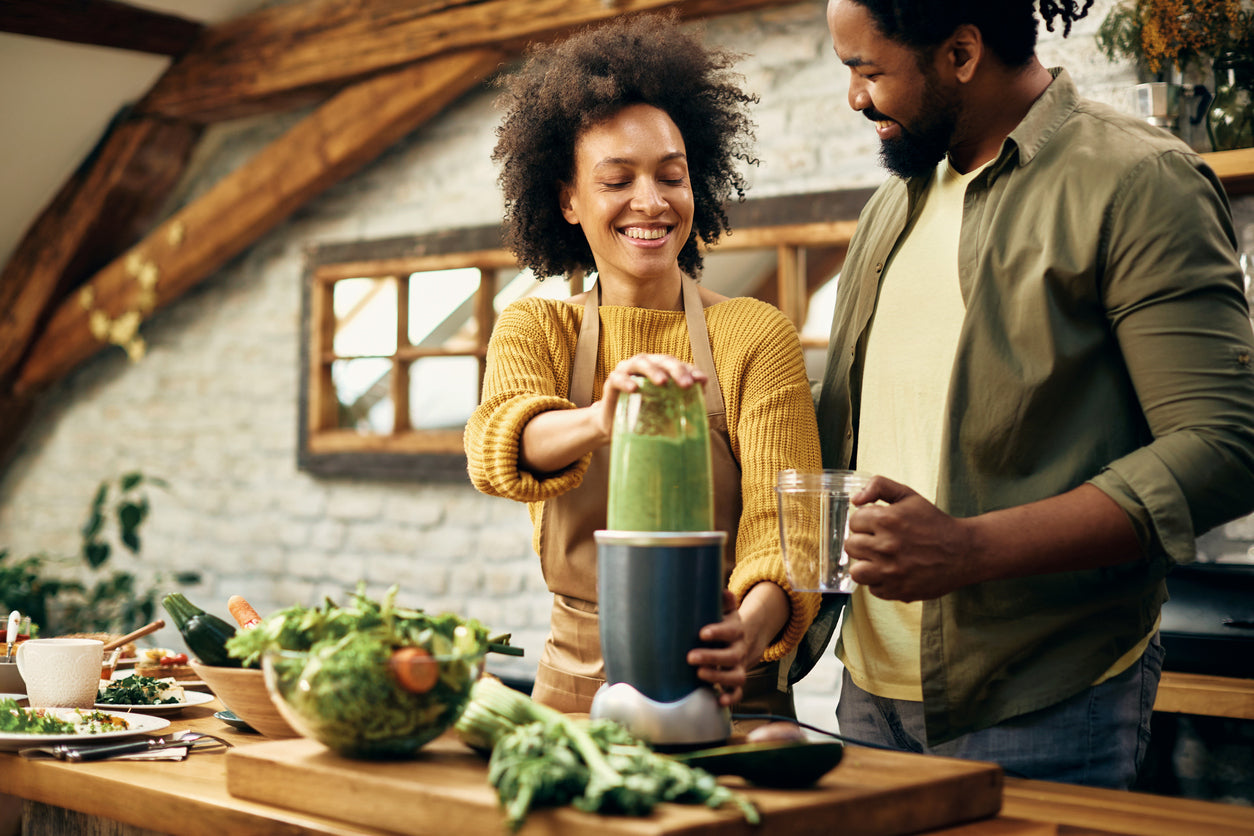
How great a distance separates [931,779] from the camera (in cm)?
117

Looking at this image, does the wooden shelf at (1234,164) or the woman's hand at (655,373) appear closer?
the woman's hand at (655,373)

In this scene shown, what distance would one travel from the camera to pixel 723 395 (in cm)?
171

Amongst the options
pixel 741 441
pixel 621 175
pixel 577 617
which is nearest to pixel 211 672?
pixel 577 617

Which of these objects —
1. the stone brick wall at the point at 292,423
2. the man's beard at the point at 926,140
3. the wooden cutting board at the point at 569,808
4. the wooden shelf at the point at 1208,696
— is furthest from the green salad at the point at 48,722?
the stone brick wall at the point at 292,423

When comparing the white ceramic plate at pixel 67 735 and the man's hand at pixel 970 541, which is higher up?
the man's hand at pixel 970 541

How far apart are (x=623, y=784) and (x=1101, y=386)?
2.88 ft

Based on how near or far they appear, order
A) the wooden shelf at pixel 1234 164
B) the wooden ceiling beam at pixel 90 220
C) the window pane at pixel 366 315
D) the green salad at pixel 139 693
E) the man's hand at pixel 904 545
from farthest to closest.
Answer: the window pane at pixel 366 315
the wooden ceiling beam at pixel 90 220
the wooden shelf at pixel 1234 164
the green salad at pixel 139 693
the man's hand at pixel 904 545

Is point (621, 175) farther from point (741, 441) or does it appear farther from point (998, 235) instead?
point (998, 235)

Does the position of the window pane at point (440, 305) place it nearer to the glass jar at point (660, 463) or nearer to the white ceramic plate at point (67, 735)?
the white ceramic plate at point (67, 735)

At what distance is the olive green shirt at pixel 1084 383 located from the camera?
1406 mm

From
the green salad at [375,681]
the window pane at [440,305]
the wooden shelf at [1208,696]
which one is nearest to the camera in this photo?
the green salad at [375,681]

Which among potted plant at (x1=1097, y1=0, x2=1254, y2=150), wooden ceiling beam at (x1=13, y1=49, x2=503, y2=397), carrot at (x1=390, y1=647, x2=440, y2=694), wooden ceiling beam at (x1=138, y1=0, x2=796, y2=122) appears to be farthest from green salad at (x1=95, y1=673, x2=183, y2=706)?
wooden ceiling beam at (x1=13, y1=49, x2=503, y2=397)

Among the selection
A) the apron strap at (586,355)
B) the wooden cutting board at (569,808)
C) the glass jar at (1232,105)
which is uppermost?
the glass jar at (1232,105)

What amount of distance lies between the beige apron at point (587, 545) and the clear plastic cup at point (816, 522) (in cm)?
24
